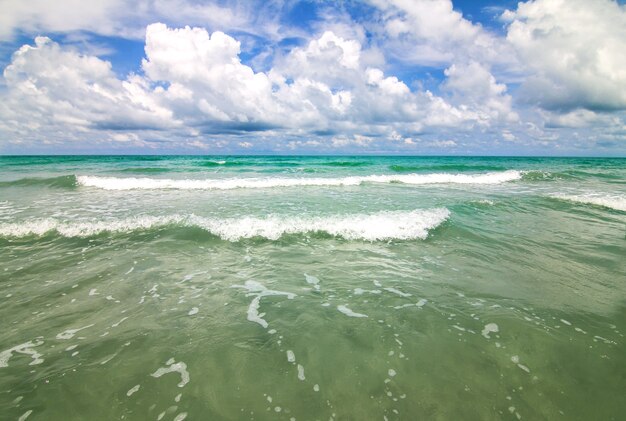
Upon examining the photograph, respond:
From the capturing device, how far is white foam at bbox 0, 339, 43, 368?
12.0ft

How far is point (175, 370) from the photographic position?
11.5ft

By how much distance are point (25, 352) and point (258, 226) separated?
19.5 ft

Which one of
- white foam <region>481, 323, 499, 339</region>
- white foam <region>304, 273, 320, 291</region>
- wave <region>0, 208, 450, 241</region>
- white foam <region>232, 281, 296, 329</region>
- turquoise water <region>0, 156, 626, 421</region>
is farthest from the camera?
wave <region>0, 208, 450, 241</region>

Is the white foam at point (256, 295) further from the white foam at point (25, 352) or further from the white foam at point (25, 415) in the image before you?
the white foam at point (25, 352)

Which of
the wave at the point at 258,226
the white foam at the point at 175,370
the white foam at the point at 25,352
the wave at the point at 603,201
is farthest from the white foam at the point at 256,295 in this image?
the wave at the point at 603,201

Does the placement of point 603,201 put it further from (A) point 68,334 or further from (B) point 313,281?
(A) point 68,334

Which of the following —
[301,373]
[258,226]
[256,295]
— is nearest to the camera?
[301,373]

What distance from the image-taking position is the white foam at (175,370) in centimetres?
334

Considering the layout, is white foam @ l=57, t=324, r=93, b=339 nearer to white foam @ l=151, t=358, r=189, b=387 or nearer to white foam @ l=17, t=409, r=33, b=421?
white foam @ l=17, t=409, r=33, b=421

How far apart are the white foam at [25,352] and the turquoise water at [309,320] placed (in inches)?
0.9

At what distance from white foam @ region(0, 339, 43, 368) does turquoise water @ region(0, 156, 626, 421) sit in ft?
0.07

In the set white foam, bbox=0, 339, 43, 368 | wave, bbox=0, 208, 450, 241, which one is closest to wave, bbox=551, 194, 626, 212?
wave, bbox=0, 208, 450, 241

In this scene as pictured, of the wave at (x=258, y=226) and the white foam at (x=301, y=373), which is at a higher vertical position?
the wave at (x=258, y=226)

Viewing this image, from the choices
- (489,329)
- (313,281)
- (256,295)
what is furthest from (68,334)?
(489,329)
